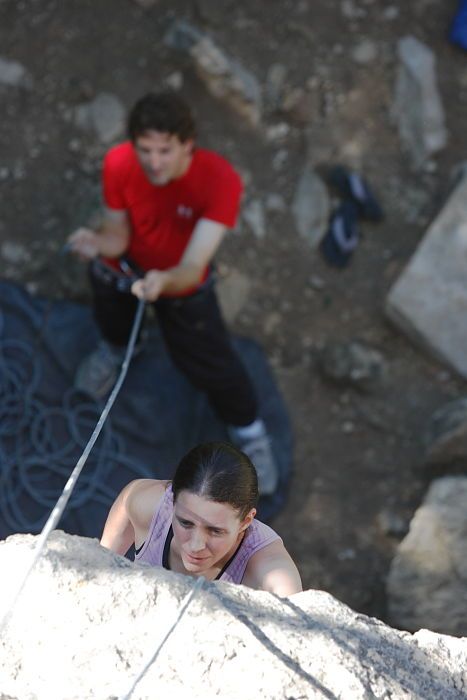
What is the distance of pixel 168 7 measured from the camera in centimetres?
466

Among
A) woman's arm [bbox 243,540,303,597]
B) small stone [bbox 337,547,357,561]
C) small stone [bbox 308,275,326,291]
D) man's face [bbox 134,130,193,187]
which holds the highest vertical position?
man's face [bbox 134,130,193,187]

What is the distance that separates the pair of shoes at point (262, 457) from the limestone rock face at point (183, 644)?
84.8 inches

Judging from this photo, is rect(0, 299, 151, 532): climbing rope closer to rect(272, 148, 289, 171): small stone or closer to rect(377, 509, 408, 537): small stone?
rect(377, 509, 408, 537): small stone

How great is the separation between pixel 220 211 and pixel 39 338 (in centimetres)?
144

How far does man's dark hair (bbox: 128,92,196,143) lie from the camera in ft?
10.1

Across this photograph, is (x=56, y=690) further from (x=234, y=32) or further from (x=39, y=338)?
(x=234, y=32)

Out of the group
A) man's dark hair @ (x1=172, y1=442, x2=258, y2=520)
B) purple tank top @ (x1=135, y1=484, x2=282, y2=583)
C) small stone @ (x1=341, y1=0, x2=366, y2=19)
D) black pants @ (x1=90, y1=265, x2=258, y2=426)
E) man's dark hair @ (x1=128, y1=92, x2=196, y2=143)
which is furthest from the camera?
small stone @ (x1=341, y1=0, x2=366, y2=19)

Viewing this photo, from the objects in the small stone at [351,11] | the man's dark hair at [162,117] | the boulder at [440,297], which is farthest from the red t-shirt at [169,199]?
the small stone at [351,11]

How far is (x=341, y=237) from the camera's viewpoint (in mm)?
4477

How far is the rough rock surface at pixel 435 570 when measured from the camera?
11.7 ft

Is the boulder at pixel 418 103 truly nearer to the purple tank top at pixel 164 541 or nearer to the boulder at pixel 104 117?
the boulder at pixel 104 117

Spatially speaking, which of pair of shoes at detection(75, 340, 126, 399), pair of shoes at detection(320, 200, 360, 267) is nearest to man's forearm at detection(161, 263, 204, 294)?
pair of shoes at detection(75, 340, 126, 399)

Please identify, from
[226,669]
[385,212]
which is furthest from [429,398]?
[226,669]

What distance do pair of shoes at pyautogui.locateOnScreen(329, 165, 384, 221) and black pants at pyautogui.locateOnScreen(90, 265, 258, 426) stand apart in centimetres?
122
